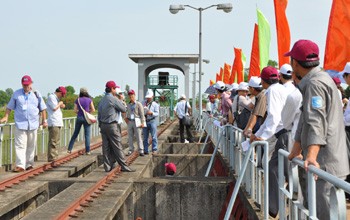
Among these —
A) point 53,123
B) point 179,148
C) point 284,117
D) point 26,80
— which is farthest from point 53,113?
point 284,117

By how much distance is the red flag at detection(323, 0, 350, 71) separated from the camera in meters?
9.27

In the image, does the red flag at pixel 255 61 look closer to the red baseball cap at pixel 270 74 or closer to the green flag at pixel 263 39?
the green flag at pixel 263 39

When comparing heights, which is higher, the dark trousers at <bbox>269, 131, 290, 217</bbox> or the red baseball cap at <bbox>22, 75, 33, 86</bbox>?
the red baseball cap at <bbox>22, 75, 33, 86</bbox>

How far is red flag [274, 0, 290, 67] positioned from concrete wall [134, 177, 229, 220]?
4410 millimetres

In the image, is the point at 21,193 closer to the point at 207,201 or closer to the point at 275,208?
the point at 207,201

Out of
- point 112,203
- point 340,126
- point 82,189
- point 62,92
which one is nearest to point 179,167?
point 62,92

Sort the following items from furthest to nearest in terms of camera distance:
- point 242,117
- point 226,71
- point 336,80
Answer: point 226,71 → point 242,117 → point 336,80

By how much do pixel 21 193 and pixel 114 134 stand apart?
2.70m

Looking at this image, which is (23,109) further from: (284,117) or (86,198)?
(284,117)

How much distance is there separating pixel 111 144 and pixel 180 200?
2.19m

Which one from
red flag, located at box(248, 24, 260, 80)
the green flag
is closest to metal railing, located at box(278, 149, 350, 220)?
the green flag

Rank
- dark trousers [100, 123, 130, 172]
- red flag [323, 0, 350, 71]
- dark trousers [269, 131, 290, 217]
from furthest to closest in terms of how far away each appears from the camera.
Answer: dark trousers [100, 123, 130, 172] < red flag [323, 0, 350, 71] < dark trousers [269, 131, 290, 217]

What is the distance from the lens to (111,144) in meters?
10.8

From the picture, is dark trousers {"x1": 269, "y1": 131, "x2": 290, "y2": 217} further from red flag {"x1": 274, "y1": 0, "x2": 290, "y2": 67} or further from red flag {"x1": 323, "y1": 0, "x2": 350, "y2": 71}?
red flag {"x1": 274, "y1": 0, "x2": 290, "y2": 67}
